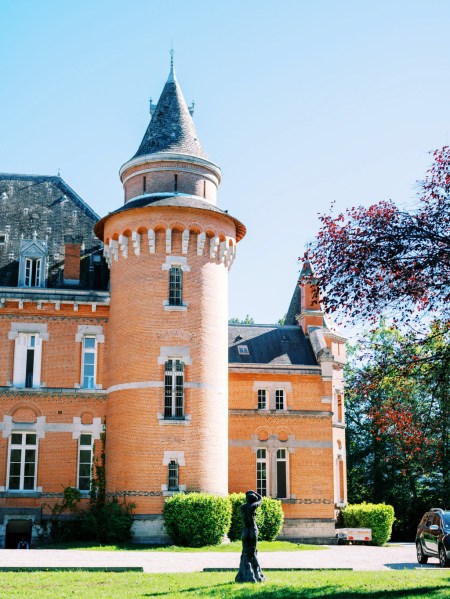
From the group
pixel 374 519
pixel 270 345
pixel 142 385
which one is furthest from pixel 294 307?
pixel 142 385

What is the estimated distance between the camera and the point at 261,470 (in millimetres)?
38094

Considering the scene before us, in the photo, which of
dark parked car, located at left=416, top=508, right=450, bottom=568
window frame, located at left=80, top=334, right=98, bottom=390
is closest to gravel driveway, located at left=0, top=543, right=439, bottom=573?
dark parked car, located at left=416, top=508, right=450, bottom=568

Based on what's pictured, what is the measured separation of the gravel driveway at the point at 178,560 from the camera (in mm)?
20203

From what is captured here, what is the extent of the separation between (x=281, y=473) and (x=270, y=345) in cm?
650

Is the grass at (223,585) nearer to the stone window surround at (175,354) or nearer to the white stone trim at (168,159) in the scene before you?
the stone window surround at (175,354)

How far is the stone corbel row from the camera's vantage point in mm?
31297

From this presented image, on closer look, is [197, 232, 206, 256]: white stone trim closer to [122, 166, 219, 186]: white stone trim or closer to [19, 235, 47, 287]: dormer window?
[122, 166, 219, 186]: white stone trim

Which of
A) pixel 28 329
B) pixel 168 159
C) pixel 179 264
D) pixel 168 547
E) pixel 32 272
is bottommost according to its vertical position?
pixel 168 547

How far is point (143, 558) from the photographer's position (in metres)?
22.8

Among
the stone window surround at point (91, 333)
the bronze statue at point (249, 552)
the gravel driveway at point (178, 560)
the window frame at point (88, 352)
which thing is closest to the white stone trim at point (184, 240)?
the stone window surround at point (91, 333)

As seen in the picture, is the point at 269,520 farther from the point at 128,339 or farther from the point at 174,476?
the point at 128,339

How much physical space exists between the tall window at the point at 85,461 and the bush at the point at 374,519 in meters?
13.7

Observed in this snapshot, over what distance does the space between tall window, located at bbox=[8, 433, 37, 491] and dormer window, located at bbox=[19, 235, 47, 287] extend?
6.24 m

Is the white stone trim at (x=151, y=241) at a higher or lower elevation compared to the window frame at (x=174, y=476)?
higher
